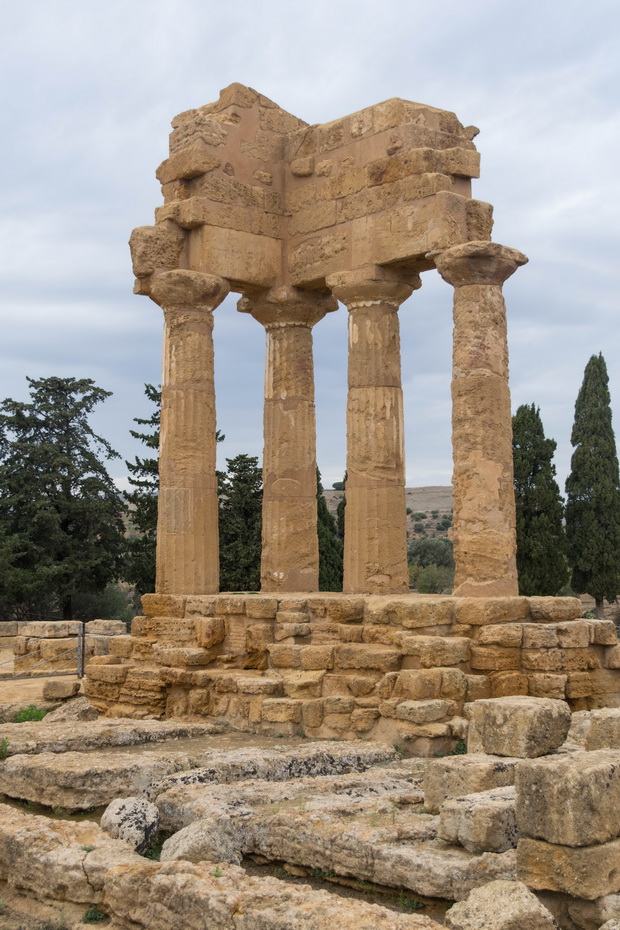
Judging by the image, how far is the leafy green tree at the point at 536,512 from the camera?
95.8ft

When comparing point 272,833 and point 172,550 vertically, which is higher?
point 172,550

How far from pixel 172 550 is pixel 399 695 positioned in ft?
16.7

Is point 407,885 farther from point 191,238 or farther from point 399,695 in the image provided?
point 191,238

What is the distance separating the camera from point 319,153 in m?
16.9

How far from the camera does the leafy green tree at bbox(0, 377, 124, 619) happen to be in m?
33.3

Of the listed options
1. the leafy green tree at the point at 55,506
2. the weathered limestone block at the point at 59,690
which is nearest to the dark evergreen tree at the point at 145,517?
the leafy green tree at the point at 55,506

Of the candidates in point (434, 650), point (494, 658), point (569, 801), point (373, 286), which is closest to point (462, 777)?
point (569, 801)

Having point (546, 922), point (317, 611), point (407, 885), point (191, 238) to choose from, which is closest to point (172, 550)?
point (317, 611)

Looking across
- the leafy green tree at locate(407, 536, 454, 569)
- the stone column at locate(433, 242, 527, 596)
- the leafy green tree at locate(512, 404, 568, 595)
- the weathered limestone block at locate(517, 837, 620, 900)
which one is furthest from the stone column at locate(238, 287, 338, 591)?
the leafy green tree at locate(407, 536, 454, 569)

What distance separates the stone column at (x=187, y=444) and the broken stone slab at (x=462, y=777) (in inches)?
314

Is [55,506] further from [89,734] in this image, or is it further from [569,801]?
[569,801]

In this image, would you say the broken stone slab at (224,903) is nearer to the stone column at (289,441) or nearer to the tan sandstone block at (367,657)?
the tan sandstone block at (367,657)

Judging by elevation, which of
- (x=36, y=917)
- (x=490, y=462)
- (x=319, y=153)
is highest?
(x=319, y=153)

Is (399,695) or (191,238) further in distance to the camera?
(191,238)
